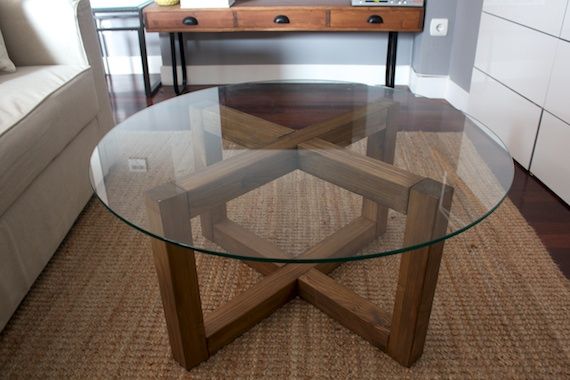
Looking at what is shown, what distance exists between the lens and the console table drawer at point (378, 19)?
270 centimetres

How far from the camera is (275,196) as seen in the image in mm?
1119

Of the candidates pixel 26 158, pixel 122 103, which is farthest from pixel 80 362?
pixel 122 103

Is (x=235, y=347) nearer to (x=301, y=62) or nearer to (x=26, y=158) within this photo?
(x=26, y=158)

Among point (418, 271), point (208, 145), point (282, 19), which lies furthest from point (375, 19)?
point (418, 271)

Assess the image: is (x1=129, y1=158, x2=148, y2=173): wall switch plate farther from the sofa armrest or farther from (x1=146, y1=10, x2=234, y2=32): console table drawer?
(x1=146, y1=10, x2=234, y2=32): console table drawer

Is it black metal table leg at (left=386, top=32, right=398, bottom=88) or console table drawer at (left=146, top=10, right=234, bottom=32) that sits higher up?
console table drawer at (left=146, top=10, right=234, bottom=32)

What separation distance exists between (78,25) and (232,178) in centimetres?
116

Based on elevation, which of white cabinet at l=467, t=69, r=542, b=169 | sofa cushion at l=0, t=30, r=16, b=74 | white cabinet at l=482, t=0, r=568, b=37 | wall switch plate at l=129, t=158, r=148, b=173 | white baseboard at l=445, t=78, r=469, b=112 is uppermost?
white cabinet at l=482, t=0, r=568, b=37

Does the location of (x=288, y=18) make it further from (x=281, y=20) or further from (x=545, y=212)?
(x=545, y=212)

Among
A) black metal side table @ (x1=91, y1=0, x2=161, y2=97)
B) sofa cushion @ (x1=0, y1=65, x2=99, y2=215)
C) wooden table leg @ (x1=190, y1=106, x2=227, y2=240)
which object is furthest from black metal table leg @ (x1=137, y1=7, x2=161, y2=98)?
wooden table leg @ (x1=190, y1=106, x2=227, y2=240)

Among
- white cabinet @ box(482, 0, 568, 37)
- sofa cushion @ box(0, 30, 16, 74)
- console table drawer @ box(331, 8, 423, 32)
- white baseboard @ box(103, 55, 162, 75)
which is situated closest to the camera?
sofa cushion @ box(0, 30, 16, 74)

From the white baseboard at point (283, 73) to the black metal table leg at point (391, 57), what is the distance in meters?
0.28

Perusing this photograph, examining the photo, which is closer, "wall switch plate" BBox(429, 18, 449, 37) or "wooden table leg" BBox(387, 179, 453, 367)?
"wooden table leg" BBox(387, 179, 453, 367)

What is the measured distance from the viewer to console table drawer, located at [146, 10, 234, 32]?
2740 mm
